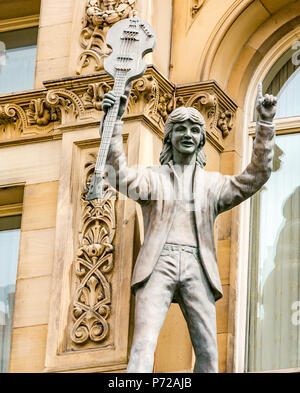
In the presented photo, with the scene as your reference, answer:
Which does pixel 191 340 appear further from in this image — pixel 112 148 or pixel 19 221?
pixel 19 221

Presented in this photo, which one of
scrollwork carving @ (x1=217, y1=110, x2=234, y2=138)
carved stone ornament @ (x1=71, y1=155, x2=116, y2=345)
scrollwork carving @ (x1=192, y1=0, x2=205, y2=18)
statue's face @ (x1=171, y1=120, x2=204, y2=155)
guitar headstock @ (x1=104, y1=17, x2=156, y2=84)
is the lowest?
carved stone ornament @ (x1=71, y1=155, x2=116, y2=345)

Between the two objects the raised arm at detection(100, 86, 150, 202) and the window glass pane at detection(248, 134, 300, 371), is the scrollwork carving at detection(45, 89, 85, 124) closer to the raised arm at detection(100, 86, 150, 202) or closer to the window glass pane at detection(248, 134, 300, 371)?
the window glass pane at detection(248, 134, 300, 371)

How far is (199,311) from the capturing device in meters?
17.7

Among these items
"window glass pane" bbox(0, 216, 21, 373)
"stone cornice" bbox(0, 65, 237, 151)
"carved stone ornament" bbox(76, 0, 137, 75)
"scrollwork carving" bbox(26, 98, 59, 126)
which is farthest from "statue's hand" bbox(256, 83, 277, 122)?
"window glass pane" bbox(0, 216, 21, 373)

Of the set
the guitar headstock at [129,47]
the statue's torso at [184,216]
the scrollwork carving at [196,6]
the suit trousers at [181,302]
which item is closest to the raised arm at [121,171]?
the guitar headstock at [129,47]

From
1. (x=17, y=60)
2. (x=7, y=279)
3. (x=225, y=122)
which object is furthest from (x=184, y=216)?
(x=17, y=60)

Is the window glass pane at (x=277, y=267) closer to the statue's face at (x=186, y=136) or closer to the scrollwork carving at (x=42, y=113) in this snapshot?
the statue's face at (x=186, y=136)

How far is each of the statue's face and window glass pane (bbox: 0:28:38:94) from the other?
3.77m

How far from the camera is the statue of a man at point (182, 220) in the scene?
693 inches

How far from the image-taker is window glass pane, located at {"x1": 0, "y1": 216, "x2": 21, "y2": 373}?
20125mm

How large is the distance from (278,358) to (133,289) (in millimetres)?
2297

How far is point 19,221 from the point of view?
20938 mm

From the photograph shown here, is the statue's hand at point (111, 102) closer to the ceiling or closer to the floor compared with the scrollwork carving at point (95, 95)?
closer to the floor
